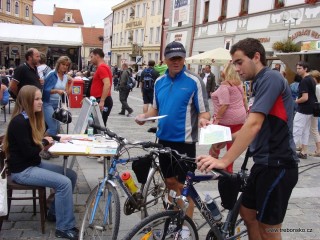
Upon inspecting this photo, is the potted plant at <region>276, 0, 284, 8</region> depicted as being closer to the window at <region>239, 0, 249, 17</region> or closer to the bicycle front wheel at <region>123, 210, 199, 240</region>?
the window at <region>239, 0, 249, 17</region>

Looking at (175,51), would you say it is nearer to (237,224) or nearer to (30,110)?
(30,110)

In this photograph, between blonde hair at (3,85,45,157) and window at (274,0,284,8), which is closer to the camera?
blonde hair at (3,85,45,157)

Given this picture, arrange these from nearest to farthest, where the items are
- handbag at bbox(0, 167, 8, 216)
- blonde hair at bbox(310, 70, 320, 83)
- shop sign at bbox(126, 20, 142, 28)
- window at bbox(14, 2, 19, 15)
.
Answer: handbag at bbox(0, 167, 8, 216) < blonde hair at bbox(310, 70, 320, 83) < shop sign at bbox(126, 20, 142, 28) < window at bbox(14, 2, 19, 15)

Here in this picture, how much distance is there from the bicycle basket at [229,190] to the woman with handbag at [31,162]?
4.87ft

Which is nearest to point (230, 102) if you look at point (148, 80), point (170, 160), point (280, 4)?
point (170, 160)

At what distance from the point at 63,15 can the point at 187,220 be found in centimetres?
11140

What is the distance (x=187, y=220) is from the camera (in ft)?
9.02

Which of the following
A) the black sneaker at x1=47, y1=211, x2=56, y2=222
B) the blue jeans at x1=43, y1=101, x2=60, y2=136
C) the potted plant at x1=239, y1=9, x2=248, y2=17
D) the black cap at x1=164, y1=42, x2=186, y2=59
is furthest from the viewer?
the potted plant at x1=239, y1=9, x2=248, y2=17

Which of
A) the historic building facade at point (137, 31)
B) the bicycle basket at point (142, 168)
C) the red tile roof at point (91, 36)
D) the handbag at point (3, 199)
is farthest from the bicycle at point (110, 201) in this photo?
the red tile roof at point (91, 36)

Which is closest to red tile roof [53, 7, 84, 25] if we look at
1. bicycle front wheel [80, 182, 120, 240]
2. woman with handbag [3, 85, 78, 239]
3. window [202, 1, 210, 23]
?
window [202, 1, 210, 23]

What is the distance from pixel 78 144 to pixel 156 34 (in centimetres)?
4418

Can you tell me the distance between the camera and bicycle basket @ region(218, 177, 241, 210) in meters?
2.77

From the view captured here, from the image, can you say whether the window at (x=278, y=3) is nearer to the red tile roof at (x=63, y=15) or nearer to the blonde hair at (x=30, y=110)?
the blonde hair at (x=30, y=110)

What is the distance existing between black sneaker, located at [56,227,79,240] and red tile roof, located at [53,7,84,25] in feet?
354
